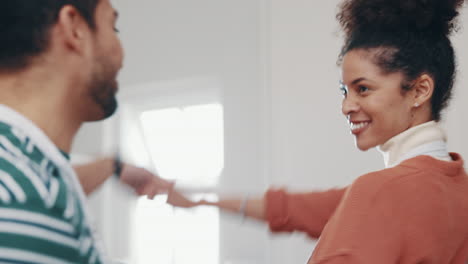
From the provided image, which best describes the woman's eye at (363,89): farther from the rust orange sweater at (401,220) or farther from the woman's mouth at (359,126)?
the rust orange sweater at (401,220)

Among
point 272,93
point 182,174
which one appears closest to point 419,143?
point 272,93

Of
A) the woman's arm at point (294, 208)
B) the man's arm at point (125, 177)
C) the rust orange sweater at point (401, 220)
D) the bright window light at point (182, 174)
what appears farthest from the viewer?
the bright window light at point (182, 174)

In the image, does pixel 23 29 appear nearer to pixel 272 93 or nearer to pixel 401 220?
pixel 401 220

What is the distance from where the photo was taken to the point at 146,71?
2191 mm

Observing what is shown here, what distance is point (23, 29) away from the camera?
527 mm

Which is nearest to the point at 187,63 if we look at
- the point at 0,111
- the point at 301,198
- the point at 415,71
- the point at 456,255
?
the point at 301,198

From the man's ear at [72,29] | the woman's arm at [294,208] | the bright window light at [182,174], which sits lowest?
the bright window light at [182,174]

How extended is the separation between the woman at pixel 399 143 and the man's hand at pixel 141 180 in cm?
9

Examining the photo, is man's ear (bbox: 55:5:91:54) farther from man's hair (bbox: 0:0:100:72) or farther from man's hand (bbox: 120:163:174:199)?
man's hand (bbox: 120:163:174:199)

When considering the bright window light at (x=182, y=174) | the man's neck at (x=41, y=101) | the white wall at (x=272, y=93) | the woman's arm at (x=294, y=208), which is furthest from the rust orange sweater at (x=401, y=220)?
the bright window light at (x=182, y=174)

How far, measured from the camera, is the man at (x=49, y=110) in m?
0.43

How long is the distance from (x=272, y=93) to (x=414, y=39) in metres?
1.04

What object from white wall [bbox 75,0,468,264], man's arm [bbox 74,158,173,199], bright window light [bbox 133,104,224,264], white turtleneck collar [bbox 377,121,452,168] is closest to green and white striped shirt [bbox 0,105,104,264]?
man's arm [bbox 74,158,173,199]

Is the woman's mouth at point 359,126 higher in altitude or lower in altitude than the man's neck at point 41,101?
lower
